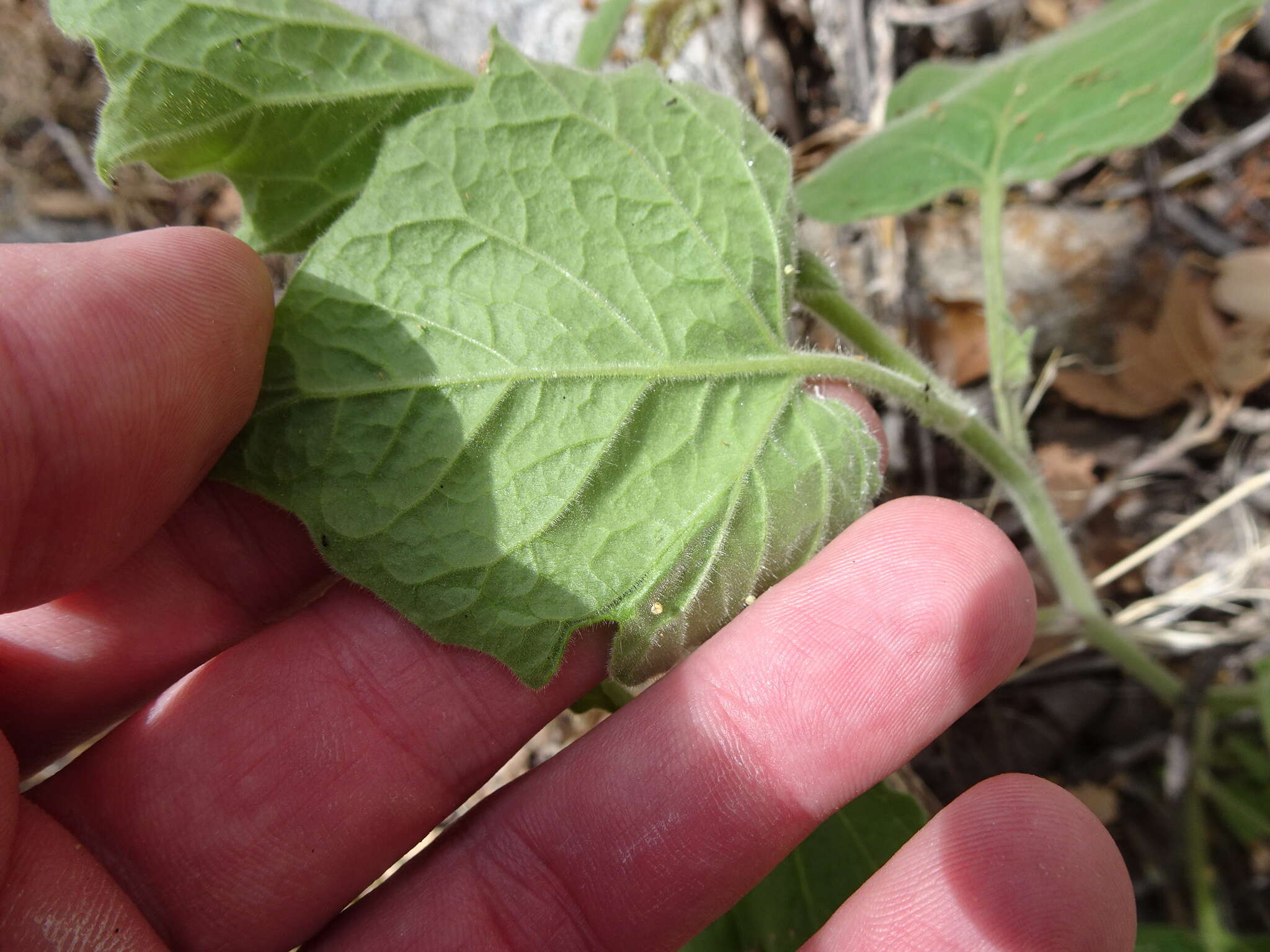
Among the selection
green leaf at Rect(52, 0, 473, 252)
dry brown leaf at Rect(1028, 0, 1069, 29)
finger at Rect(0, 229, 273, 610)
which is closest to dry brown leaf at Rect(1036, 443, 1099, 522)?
dry brown leaf at Rect(1028, 0, 1069, 29)

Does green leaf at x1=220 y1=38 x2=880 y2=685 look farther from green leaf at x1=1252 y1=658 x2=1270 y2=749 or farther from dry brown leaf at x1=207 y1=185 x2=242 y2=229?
dry brown leaf at x1=207 y1=185 x2=242 y2=229

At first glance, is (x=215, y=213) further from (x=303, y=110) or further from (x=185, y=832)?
(x=185, y=832)

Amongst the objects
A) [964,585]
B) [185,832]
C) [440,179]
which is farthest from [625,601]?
[185,832]

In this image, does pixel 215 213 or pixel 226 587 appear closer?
pixel 226 587

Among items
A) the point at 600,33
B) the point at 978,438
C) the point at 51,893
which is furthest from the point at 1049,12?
the point at 51,893

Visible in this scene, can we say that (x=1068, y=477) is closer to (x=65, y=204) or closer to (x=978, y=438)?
(x=978, y=438)
